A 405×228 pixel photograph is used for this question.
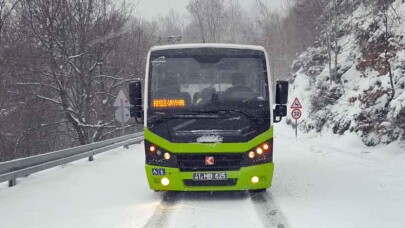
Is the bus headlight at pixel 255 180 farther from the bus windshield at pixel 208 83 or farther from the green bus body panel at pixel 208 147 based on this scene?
the bus windshield at pixel 208 83

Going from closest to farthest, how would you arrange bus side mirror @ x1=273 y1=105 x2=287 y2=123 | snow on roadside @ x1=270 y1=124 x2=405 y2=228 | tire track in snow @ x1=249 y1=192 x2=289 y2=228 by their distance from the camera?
tire track in snow @ x1=249 y1=192 x2=289 y2=228 < snow on roadside @ x1=270 y1=124 x2=405 y2=228 < bus side mirror @ x1=273 y1=105 x2=287 y2=123

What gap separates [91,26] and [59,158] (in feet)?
39.4

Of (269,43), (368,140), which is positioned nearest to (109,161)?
(368,140)

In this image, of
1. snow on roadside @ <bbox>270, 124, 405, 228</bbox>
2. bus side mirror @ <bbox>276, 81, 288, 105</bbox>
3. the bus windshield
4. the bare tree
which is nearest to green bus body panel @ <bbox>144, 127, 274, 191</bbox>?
the bus windshield

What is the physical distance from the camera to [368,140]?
16.8 metres

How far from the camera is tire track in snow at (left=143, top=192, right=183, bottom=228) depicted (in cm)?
661

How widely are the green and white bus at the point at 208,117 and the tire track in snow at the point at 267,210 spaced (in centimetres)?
30

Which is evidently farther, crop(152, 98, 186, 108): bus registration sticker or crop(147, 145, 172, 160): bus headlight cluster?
crop(152, 98, 186, 108): bus registration sticker

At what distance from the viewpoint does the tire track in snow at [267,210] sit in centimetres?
652

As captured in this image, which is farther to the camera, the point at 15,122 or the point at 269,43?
the point at 269,43

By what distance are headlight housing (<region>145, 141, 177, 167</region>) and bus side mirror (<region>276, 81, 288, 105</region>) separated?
234cm

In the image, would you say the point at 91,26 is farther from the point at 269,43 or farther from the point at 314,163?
the point at 269,43

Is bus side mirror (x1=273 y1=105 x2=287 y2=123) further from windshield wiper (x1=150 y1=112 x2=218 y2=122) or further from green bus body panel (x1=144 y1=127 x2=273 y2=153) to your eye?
windshield wiper (x1=150 y1=112 x2=218 y2=122)

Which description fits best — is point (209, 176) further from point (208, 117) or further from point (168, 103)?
point (168, 103)
